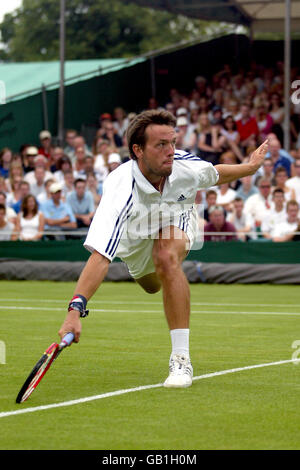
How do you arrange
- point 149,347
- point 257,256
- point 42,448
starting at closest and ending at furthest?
point 42,448 → point 149,347 → point 257,256

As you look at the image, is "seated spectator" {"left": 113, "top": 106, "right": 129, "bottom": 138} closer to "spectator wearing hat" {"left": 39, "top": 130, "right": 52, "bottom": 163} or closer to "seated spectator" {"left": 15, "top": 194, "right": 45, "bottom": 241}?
"spectator wearing hat" {"left": 39, "top": 130, "right": 52, "bottom": 163}

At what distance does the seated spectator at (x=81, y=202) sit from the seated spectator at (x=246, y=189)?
3.04m

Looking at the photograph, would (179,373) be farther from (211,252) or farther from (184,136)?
(184,136)

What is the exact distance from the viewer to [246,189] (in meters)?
19.4

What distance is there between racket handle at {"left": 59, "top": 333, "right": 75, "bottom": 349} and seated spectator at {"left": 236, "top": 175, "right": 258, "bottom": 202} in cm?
1344

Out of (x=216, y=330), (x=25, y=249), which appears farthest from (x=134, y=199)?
(x=25, y=249)

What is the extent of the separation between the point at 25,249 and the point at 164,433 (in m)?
14.2

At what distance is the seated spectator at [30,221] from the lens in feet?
62.7

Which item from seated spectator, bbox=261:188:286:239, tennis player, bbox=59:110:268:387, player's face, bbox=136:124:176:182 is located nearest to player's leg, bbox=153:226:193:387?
tennis player, bbox=59:110:268:387

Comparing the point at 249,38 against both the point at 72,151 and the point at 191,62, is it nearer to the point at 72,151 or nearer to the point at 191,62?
the point at 191,62

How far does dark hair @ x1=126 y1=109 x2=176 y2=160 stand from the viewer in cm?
686

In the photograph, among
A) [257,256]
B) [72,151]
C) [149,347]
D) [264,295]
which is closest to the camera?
[149,347]

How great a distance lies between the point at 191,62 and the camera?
2952 centimetres

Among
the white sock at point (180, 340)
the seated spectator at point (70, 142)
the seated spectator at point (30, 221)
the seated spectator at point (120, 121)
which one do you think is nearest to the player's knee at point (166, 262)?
the white sock at point (180, 340)
